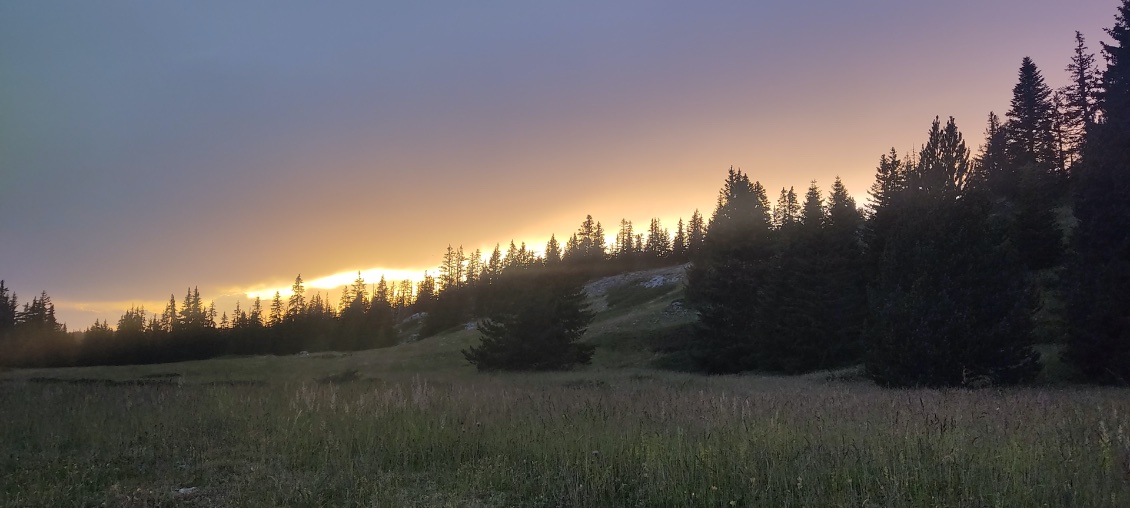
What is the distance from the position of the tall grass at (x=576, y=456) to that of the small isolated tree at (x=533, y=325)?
80.5 feet

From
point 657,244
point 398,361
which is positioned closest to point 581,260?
point 398,361

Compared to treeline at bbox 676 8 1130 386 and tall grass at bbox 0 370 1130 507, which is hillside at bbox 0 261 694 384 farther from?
tall grass at bbox 0 370 1130 507

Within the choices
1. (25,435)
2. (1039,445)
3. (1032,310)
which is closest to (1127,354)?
(1032,310)

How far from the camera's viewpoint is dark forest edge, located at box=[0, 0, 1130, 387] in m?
19.0

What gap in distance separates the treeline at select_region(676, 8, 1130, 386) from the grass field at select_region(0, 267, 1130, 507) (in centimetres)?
1007

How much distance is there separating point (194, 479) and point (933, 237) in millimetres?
22724

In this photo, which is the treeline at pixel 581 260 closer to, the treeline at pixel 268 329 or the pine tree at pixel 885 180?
the treeline at pixel 268 329

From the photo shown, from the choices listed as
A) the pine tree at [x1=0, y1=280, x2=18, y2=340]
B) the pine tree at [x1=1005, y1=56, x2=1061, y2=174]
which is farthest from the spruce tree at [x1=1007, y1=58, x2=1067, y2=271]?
the pine tree at [x1=0, y1=280, x2=18, y2=340]

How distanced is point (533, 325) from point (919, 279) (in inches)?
813

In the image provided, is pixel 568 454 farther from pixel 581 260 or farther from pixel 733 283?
pixel 581 260

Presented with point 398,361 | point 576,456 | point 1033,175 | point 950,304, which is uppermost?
point 1033,175

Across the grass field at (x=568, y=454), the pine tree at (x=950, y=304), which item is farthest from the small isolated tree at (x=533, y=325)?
the grass field at (x=568, y=454)

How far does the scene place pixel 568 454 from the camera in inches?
248

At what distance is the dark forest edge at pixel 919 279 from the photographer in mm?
18969
